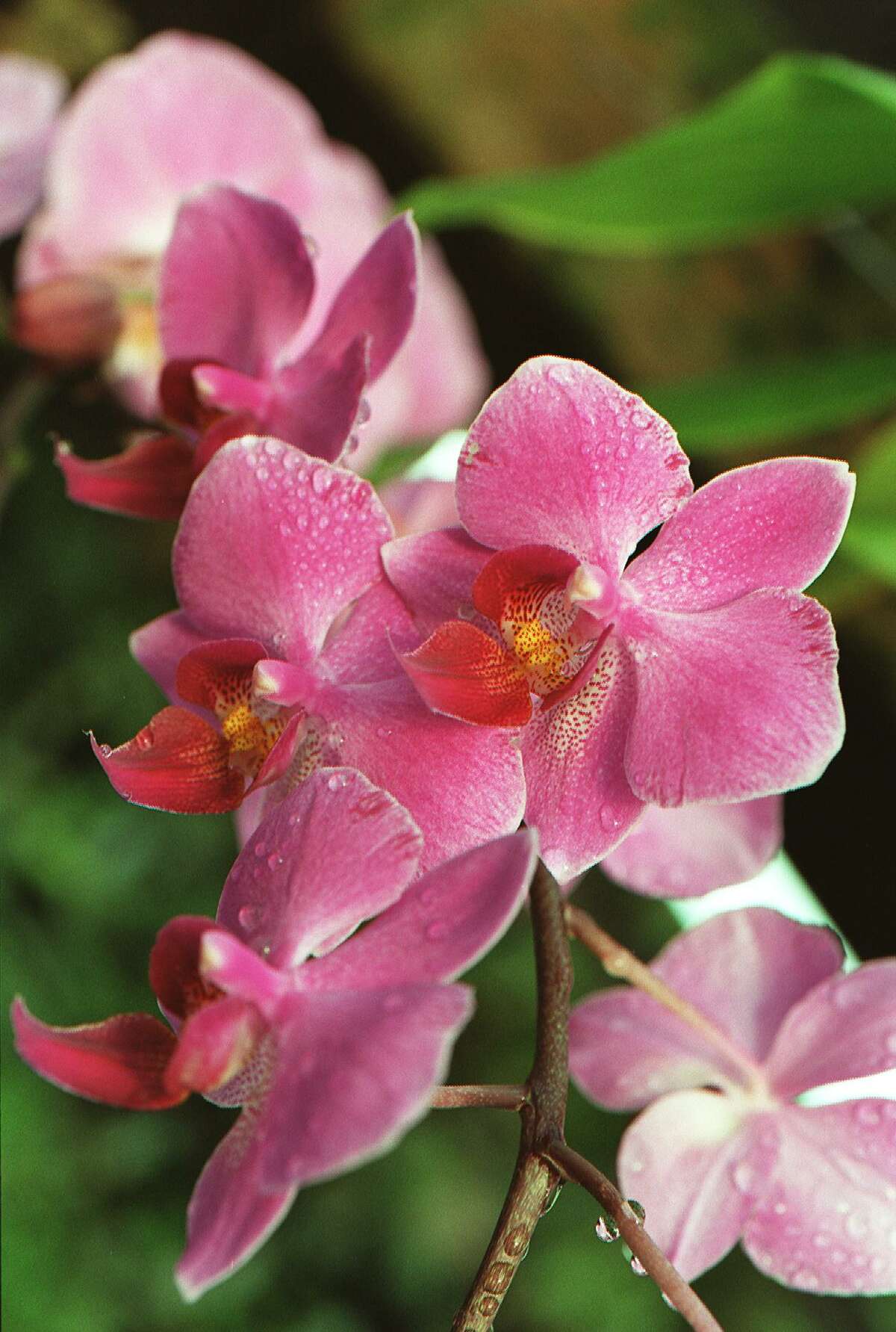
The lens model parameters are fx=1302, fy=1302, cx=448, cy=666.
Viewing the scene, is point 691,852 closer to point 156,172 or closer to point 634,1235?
point 634,1235

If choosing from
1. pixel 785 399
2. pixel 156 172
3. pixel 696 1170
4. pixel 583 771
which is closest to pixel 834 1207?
pixel 696 1170

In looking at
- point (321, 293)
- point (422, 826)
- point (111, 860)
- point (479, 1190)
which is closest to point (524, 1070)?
point (479, 1190)

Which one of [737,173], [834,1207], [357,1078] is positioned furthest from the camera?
[737,173]

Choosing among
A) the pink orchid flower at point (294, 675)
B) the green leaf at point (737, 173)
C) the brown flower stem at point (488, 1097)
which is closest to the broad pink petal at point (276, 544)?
the pink orchid flower at point (294, 675)

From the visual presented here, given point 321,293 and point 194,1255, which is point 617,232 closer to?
point 321,293

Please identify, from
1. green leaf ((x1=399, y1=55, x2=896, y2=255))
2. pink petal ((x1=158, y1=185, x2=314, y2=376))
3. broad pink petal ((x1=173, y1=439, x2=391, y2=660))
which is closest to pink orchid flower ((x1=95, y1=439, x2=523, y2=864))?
broad pink petal ((x1=173, y1=439, x2=391, y2=660))
